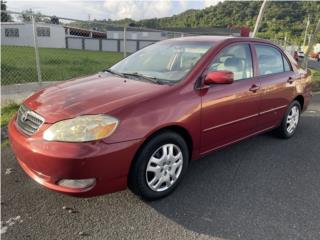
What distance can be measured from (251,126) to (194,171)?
3.33 ft

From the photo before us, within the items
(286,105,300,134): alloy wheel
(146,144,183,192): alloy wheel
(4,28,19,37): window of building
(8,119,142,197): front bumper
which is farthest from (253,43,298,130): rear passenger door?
(4,28,19,37): window of building

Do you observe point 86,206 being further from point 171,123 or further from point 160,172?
point 171,123

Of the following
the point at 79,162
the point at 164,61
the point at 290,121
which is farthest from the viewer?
the point at 290,121

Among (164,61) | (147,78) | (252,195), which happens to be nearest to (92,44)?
(164,61)

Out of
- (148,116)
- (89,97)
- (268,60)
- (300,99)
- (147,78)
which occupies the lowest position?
(300,99)

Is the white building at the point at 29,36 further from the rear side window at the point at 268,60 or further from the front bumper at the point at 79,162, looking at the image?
the front bumper at the point at 79,162

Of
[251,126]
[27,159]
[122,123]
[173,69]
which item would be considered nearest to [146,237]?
[122,123]

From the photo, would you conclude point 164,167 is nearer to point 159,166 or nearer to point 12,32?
point 159,166

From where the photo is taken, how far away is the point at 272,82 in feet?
14.8

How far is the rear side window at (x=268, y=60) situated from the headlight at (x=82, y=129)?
249 cm

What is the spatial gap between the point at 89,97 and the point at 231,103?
1662 millimetres

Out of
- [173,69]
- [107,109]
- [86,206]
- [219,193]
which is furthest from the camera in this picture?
[173,69]

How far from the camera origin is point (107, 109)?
9.34 feet

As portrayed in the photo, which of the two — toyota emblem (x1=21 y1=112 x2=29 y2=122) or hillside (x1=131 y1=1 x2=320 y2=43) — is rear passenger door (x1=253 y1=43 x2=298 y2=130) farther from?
hillside (x1=131 y1=1 x2=320 y2=43)
